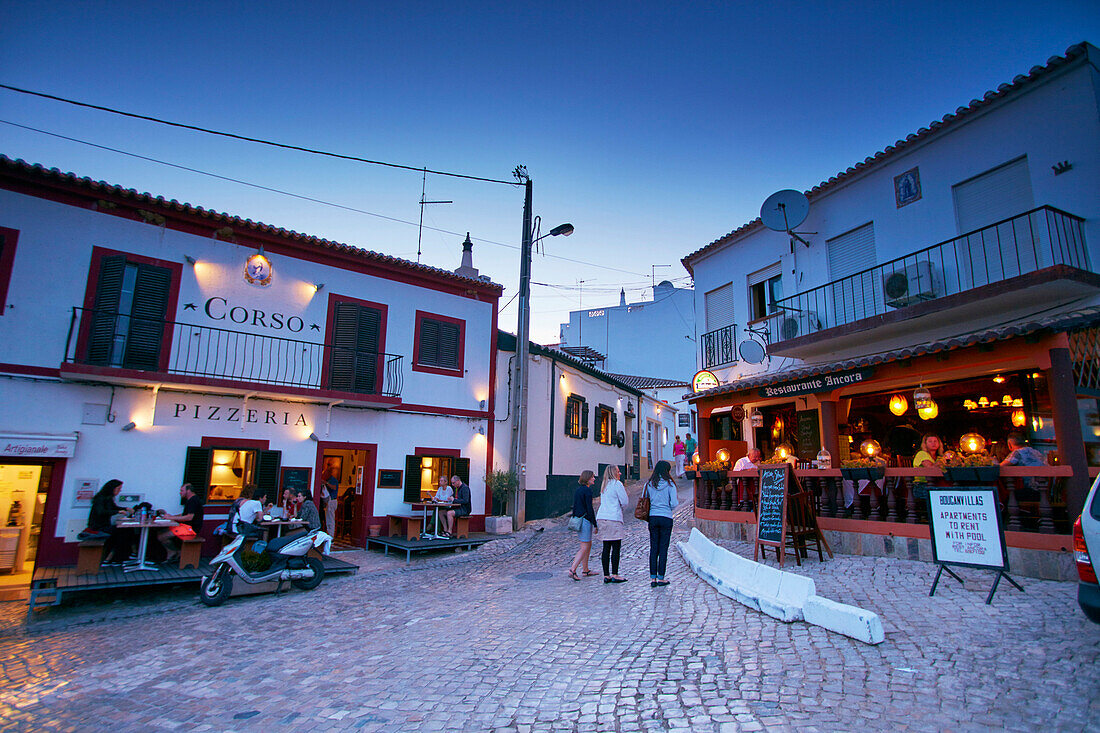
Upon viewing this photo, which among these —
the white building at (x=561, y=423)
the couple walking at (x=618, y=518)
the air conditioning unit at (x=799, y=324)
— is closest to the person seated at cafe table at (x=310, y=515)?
the couple walking at (x=618, y=518)

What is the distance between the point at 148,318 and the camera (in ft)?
37.2

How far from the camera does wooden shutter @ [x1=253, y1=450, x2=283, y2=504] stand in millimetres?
12367

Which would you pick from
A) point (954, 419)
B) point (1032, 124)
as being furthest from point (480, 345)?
point (1032, 124)

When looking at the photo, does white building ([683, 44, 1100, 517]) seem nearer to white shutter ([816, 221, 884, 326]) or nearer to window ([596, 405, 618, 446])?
white shutter ([816, 221, 884, 326])

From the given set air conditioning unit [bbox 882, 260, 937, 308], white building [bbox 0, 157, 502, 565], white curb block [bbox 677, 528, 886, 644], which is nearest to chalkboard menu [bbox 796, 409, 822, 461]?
air conditioning unit [bbox 882, 260, 937, 308]

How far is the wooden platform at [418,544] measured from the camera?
12.1 metres

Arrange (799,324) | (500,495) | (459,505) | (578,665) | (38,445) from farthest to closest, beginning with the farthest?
(500,495) → (459,505) → (799,324) → (38,445) → (578,665)

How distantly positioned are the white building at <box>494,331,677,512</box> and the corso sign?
18.7ft

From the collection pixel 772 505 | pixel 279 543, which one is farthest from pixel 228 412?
pixel 772 505

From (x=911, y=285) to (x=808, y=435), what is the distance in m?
3.61

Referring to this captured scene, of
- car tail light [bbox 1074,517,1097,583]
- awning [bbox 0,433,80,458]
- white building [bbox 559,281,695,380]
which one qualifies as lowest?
car tail light [bbox 1074,517,1097,583]

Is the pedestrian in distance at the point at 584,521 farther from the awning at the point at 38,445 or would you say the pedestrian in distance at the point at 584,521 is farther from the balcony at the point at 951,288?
the awning at the point at 38,445

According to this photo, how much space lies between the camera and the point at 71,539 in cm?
1030

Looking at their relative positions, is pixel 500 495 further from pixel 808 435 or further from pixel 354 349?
pixel 808 435
